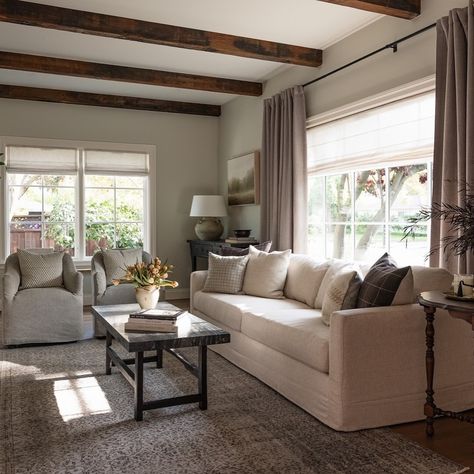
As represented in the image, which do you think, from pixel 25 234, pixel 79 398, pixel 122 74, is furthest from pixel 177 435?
pixel 25 234

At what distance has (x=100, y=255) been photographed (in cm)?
510

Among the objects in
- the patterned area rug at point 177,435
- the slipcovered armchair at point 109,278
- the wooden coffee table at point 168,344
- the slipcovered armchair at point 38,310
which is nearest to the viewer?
the patterned area rug at point 177,435

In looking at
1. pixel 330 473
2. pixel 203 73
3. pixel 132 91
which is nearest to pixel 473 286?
pixel 330 473

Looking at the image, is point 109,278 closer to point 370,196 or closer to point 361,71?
point 370,196

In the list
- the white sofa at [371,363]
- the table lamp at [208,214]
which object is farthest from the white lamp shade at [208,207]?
the white sofa at [371,363]

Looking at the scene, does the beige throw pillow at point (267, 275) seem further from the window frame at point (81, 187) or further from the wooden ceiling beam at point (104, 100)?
the wooden ceiling beam at point (104, 100)

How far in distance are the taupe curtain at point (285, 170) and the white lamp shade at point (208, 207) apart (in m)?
1.02

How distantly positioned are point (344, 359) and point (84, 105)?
5117mm

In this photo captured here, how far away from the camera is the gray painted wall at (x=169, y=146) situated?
6.50 meters

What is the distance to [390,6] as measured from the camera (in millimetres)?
3418

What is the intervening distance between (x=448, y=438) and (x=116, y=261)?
11.3 feet

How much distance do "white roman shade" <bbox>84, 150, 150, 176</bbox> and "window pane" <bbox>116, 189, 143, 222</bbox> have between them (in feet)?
0.85

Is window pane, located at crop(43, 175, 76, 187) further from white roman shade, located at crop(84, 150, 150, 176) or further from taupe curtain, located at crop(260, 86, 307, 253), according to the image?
taupe curtain, located at crop(260, 86, 307, 253)

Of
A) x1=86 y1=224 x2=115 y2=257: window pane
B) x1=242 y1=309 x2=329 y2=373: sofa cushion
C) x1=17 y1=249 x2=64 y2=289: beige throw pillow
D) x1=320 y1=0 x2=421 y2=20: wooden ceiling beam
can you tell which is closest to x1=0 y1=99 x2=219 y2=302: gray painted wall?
x1=86 y1=224 x2=115 y2=257: window pane
